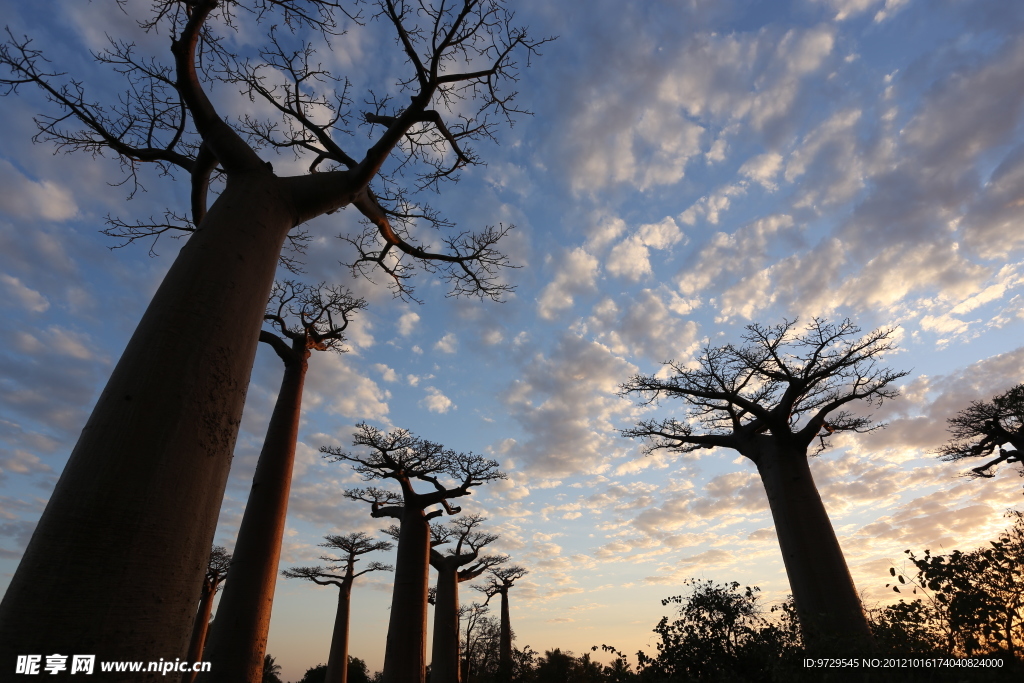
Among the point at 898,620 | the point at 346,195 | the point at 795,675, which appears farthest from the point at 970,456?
the point at 346,195

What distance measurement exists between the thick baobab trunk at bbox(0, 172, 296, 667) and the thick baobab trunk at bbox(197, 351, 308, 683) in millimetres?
Answer: 3713

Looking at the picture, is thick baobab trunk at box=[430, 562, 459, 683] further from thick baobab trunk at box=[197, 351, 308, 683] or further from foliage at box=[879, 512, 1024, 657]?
foliage at box=[879, 512, 1024, 657]

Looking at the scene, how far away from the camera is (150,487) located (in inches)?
70.4

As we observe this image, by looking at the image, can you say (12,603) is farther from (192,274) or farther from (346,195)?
(346,195)

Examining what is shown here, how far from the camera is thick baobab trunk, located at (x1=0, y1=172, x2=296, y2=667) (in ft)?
5.07

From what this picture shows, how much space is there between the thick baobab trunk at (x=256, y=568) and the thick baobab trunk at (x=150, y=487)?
146 inches

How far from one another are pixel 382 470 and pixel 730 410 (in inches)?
278

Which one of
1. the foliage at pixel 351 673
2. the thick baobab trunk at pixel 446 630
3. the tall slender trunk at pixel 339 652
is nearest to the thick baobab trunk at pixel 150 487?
the thick baobab trunk at pixel 446 630

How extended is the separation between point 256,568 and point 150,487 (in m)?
4.09

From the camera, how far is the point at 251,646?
4.79 m

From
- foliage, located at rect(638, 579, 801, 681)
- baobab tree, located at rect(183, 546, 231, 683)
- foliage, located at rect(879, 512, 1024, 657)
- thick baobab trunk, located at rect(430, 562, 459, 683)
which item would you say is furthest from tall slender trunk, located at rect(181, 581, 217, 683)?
foliage, located at rect(879, 512, 1024, 657)

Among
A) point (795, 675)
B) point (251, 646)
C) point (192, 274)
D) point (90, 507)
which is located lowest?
point (795, 675)

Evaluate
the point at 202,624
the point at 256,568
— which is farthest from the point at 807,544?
the point at 202,624

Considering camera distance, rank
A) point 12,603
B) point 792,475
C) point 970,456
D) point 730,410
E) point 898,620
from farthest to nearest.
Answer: point 970,456 → point 730,410 → point 792,475 → point 898,620 → point 12,603
